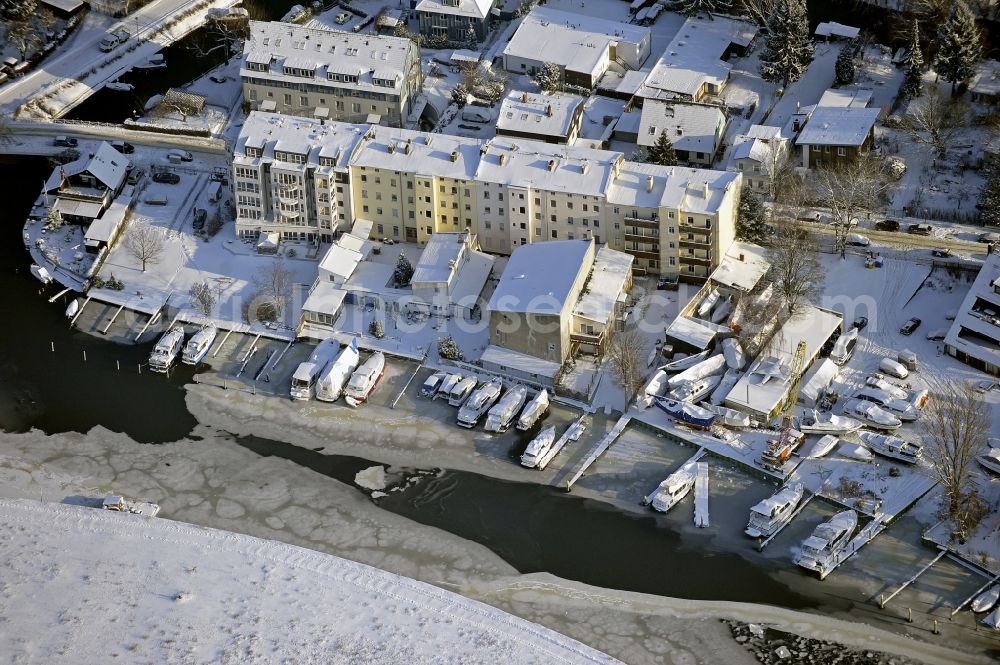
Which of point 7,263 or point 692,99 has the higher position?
point 692,99

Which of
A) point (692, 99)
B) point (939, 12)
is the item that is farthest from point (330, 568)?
point (939, 12)

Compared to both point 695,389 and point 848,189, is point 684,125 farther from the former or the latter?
point 695,389

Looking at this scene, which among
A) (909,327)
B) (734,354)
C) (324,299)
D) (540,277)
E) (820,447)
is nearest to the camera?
(820,447)

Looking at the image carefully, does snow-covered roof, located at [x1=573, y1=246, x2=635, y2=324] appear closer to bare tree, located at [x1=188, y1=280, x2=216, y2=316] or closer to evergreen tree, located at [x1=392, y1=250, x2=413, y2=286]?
evergreen tree, located at [x1=392, y1=250, x2=413, y2=286]

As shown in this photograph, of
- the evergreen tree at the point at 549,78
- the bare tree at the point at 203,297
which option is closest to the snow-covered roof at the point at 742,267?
the evergreen tree at the point at 549,78

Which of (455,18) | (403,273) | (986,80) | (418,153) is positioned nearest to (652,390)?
(403,273)

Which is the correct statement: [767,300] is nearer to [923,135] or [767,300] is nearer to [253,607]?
[923,135]
